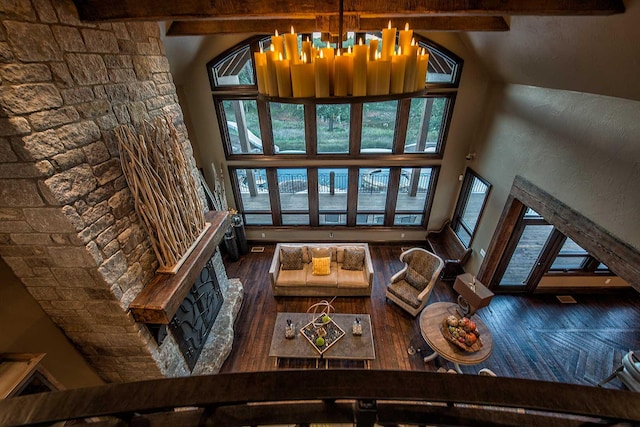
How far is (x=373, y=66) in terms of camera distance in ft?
4.22

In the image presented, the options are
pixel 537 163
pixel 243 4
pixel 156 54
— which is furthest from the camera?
pixel 537 163

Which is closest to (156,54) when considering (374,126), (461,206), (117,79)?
(117,79)

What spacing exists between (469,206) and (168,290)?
555 cm

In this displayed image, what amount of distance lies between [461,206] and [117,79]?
238 inches

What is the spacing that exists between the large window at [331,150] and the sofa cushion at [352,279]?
1.54m

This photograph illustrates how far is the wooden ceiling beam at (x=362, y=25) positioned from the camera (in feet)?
10.4

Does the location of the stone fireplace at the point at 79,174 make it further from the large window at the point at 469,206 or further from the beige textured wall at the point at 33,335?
the large window at the point at 469,206

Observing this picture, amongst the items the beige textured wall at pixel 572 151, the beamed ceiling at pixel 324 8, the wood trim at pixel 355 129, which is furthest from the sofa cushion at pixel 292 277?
the beamed ceiling at pixel 324 8

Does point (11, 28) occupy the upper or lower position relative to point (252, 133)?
upper

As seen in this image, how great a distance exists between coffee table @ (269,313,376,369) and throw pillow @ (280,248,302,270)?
46.9 inches

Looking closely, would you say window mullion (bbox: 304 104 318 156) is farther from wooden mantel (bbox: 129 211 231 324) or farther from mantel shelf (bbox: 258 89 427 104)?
mantel shelf (bbox: 258 89 427 104)

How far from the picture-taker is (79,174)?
194 centimetres

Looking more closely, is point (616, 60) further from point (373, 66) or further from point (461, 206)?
point (461, 206)

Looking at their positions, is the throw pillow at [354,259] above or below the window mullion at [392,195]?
below
